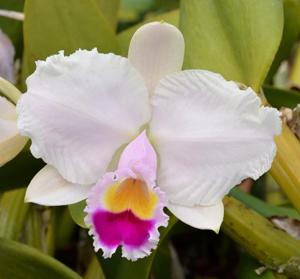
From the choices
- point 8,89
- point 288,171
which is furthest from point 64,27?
point 288,171

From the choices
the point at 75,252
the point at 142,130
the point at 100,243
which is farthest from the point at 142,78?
the point at 75,252

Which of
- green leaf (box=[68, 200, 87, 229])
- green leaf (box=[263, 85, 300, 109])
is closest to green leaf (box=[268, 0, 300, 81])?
green leaf (box=[263, 85, 300, 109])

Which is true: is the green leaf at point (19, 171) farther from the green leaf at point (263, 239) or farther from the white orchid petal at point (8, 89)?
the green leaf at point (263, 239)

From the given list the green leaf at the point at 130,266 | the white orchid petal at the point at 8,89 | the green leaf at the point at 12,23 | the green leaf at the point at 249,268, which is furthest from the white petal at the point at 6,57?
the green leaf at the point at 249,268

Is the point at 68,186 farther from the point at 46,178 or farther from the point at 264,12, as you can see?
the point at 264,12

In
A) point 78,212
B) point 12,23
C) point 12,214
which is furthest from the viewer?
point 12,23

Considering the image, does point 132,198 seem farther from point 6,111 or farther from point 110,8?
point 110,8
